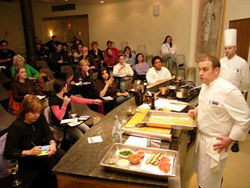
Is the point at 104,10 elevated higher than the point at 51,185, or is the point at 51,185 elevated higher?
the point at 104,10

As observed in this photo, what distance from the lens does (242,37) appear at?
3449mm

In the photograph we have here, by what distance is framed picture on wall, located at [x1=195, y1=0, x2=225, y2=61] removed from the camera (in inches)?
167

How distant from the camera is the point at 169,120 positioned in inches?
71.2

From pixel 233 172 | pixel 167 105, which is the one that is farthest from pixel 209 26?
pixel 233 172

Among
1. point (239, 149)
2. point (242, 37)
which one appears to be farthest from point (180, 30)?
point (239, 149)

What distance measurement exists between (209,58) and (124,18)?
721 cm

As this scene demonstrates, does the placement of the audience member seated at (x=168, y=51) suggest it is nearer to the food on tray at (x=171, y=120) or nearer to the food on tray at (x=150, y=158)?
the food on tray at (x=171, y=120)

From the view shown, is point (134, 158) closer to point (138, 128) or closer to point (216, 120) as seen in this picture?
point (138, 128)

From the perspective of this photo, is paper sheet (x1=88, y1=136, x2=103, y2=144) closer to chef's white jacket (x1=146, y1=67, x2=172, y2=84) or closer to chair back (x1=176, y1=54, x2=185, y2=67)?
chef's white jacket (x1=146, y1=67, x2=172, y2=84)

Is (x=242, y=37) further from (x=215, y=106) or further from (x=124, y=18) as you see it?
(x=124, y=18)

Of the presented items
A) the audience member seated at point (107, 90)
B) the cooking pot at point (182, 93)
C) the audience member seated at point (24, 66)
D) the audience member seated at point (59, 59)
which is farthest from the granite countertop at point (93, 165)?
the audience member seated at point (59, 59)

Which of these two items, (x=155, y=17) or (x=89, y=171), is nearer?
(x=89, y=171)

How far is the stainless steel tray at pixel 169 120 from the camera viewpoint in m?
1.67

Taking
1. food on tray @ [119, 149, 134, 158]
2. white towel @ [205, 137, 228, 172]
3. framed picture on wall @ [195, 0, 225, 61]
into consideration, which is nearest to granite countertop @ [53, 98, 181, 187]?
food on tray @ [119, 149, 134, 158]
